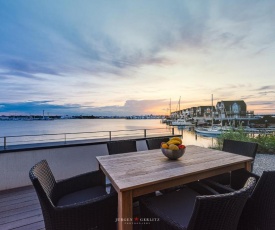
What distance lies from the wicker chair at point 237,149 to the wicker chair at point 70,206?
5.25ft

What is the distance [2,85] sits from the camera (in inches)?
201

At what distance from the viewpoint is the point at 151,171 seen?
1547mm

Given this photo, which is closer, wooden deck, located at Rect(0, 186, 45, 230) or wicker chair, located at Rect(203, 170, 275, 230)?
wicker chair, located at Rect(203, 170, 275, 230)

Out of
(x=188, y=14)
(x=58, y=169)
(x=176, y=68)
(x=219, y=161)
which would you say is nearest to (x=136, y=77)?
(x=176, y=68)

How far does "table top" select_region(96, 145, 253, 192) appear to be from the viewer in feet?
4.43

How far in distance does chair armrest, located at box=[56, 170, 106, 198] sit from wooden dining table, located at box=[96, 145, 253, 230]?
0.81ft

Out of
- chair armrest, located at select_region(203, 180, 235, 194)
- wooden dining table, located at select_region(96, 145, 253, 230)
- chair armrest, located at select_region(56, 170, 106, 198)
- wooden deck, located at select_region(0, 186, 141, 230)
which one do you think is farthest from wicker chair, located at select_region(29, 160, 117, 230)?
chair armrest, located at select_region(203, 180, 235, 194)

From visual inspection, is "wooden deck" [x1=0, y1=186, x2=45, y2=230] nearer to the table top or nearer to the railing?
the railing

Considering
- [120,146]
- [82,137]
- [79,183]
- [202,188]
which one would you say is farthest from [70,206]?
[82,137]

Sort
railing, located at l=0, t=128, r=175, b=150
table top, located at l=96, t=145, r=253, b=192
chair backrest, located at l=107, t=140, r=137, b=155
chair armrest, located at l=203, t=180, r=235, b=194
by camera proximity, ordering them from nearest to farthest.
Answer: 1. table top, located at l=96, t=145, r=253, b=192
2. chair armrest, located at l=203, t=180, r=235, b=194
3. chair backrest, located at l=107, t=140, r=137, b=155
4. railing, located at l=0, t=128, r=175, b=150

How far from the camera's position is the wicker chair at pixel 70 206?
1230 mm

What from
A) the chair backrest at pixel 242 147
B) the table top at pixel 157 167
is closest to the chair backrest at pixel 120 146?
the table top at pixel 157 167

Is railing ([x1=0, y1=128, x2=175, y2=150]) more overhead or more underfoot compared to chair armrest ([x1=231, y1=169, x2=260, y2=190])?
more overhead

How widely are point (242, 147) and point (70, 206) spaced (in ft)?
8.29
